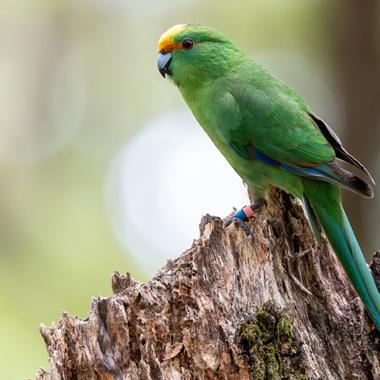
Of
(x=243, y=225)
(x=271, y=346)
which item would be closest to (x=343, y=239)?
(x=243, y=225)

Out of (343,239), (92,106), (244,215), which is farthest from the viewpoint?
(92,106)

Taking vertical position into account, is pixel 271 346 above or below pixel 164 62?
below

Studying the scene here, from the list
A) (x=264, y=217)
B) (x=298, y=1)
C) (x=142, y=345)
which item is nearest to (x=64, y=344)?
(x=142, y=345)

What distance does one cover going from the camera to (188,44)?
5633mm

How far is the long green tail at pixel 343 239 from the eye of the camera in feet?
13.6

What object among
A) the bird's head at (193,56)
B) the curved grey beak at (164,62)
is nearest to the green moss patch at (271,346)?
the bird's head at (193,56)

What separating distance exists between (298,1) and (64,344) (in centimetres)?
676

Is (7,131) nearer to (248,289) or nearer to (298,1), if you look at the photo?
(298,1)

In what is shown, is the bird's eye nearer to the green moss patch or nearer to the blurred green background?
the blurred green background

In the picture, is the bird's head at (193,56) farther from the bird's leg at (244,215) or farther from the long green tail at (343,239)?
the long green tail at (343,239)

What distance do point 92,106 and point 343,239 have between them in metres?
7.61

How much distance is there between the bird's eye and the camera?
5.62 meters

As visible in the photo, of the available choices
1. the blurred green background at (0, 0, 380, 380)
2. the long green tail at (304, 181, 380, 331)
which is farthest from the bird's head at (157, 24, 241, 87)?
the blurred green background at (0, 0, 380, 380)

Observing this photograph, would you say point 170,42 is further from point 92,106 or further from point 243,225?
point 92,106
